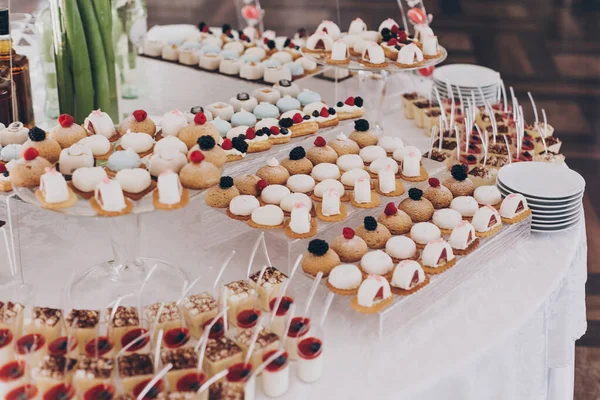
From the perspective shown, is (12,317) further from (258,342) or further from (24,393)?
(258,342)

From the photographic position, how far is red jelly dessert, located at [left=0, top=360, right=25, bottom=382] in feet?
5.94

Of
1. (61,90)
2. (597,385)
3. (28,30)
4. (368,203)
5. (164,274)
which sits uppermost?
(28,30)

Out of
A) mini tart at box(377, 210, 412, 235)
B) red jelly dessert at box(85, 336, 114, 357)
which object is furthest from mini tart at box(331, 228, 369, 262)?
red jelly dessert at box(85, 336, 114, 357)

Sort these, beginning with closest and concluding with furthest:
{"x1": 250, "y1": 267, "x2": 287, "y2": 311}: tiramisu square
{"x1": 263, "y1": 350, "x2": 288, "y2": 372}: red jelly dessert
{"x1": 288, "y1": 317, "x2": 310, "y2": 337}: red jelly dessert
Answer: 1. {"x1": 263, "y1": 350, "x2": 288, "y2": 372}: red jelly dessert
2. {"x1": 288, "y1": 317, "x2": 310, "y2": 337}: red jelly dessert
3. {"x1": 250, "y1": 267, "x2": 287, "y2": 311}: tiramisu square

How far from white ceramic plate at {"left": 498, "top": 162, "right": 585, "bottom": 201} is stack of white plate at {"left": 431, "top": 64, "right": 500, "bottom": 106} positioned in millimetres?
829

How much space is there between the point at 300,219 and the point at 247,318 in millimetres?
406

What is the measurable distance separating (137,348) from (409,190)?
1.01 meters

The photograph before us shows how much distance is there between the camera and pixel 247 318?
2039 millimetres

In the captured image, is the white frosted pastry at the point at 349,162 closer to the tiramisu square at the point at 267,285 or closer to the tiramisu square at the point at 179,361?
the tiramisu square at the point at 267,285

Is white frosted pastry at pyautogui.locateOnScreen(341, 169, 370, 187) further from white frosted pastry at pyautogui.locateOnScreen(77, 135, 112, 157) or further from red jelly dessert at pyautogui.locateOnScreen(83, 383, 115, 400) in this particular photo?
red jelly dessert at pyautogui.locateOnScreen(83, 383, 115, 400)

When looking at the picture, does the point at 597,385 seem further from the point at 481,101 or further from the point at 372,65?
the point at 372,65

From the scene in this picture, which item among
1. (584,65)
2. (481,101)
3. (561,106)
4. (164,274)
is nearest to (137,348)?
(164,274)

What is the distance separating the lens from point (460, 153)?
3.07m

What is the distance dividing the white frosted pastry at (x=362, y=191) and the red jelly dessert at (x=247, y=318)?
0.63m
